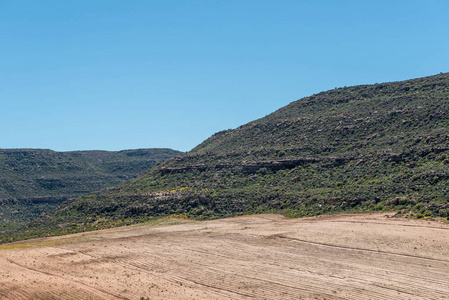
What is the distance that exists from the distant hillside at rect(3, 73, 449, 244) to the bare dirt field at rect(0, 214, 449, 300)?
7105 mm

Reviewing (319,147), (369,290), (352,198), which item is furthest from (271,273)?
(319,147)

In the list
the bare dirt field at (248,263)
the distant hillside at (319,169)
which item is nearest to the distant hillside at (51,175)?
the distant hillside at (319,169)

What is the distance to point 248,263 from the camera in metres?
38.1

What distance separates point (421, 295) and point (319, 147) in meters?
52.2

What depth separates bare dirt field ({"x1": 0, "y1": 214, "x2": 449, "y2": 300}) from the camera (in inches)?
1209

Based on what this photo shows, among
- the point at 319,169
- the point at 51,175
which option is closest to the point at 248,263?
the point at 319,169

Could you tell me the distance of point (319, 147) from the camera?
263 feet

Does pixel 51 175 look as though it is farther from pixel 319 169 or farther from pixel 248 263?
pixel 248 263

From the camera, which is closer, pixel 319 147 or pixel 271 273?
pixel 271 273

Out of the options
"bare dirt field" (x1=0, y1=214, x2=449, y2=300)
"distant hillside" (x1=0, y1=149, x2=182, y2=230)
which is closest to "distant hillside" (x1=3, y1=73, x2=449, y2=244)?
"bare dirt field" (x1=0, y1=214, x2=449, y2=300)

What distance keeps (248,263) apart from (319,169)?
37143 mm

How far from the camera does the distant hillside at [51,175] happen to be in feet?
361

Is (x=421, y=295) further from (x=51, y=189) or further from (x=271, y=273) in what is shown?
(x=51, y=189)

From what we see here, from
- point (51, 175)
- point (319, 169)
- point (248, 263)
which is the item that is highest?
point (51, 175)
